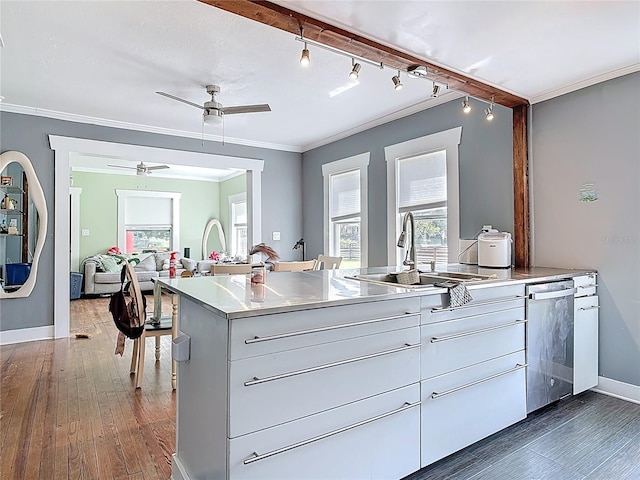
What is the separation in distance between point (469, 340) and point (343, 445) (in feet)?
2.94

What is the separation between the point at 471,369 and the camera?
2031 mm

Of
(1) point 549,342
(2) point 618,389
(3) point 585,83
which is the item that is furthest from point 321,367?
(3) point 585,83

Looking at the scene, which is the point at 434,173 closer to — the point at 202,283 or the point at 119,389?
the point at 202,283

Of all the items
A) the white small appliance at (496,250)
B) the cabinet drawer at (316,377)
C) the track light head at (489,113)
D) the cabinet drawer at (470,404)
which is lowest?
the cabinet drawer at (470,404)

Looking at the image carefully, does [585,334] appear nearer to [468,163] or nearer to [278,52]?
[468,163]

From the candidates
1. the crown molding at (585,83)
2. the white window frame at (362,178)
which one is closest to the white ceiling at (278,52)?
the crown molding at (585,83)

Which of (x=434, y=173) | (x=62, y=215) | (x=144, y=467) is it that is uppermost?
(x=434, y=173)

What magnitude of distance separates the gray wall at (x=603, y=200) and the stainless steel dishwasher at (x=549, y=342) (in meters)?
0.46

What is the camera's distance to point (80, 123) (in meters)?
4.47

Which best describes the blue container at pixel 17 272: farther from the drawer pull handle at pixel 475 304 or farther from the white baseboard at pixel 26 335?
the drawer pull handle at pixel 475 304

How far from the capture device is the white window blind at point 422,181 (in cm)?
394

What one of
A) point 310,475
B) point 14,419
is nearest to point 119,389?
point 14,419

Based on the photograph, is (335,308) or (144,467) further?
(144,467)

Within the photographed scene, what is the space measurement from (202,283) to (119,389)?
1580 mm
